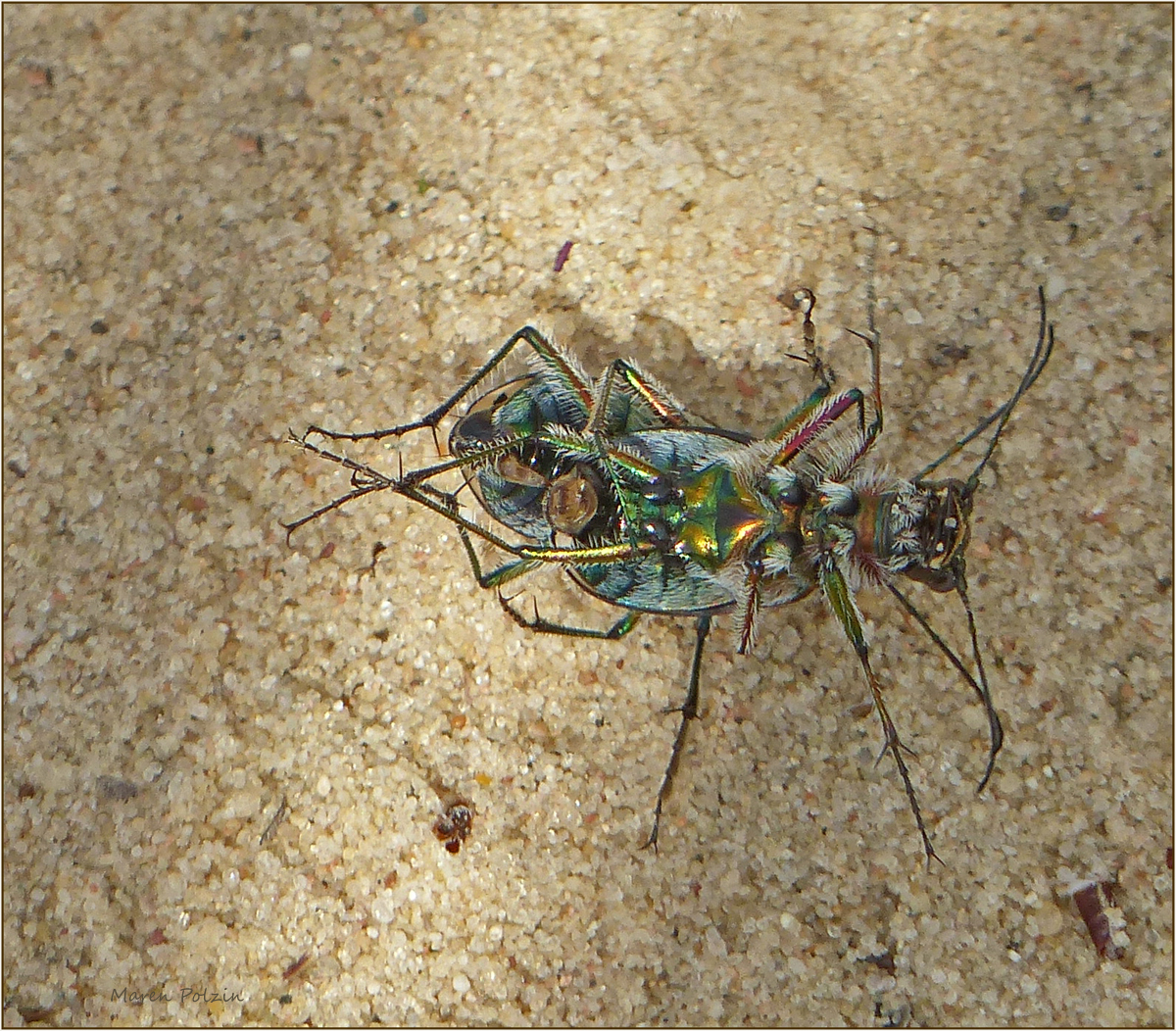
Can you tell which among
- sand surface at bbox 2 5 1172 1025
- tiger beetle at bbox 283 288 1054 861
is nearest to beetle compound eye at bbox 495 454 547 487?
tiger beetle at bbox 283 288 1054 861

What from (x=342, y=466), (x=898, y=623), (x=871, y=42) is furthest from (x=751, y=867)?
(x=871, y=42)

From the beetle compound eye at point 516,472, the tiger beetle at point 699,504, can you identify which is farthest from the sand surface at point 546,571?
the beetle compound eye at point 516,472

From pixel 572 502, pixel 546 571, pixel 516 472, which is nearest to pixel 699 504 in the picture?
pixel 572 502

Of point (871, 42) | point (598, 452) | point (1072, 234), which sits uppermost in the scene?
point (871, 42)

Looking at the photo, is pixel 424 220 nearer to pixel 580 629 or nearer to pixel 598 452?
pixel 598 452

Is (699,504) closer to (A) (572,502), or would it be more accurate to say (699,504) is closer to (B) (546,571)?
(A) (572,502)

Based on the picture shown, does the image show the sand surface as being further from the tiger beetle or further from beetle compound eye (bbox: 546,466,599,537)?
beetle compound eye (bbox: 546,466,599,537)

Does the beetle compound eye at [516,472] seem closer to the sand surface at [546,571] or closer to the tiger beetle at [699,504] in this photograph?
the tiger beetle at [699,504]
